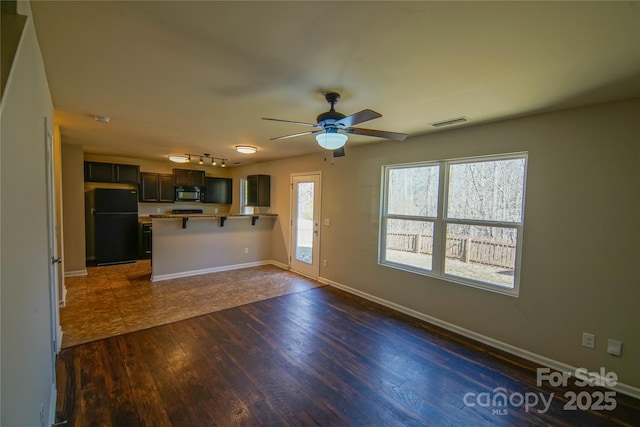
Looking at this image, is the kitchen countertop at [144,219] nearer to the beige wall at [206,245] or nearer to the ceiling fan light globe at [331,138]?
the beige wall at [206,245]

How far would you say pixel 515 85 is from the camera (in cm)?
213

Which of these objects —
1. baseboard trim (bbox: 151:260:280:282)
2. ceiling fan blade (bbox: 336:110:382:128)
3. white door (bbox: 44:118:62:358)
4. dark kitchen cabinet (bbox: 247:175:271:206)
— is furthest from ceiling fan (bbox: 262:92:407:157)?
dark kitchen cabinet (bbox: 247:175:271:206)

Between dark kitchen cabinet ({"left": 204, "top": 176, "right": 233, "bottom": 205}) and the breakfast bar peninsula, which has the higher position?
dark kitchen cabinet ({"left": 204, "top": 176, "right": 233, "bottom": 205})

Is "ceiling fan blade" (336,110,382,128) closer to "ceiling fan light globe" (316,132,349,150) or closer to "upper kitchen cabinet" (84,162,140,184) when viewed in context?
"ceiling fan light globe" (316,132,349,150)

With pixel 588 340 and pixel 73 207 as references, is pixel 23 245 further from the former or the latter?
pixel 73 207

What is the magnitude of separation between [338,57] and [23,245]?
194 cm

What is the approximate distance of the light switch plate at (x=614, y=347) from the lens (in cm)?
232

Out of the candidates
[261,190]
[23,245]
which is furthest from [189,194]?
[23,245]

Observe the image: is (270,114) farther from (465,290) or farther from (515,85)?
(465,290)

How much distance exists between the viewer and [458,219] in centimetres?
337

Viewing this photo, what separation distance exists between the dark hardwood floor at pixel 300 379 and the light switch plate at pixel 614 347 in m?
0.34

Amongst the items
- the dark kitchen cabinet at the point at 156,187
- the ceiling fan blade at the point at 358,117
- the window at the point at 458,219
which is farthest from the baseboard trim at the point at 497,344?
the dark kitchen cabinet at the point at 156,187

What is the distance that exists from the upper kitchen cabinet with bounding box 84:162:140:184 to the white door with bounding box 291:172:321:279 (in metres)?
3.89

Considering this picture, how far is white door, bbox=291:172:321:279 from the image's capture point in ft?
17.2
